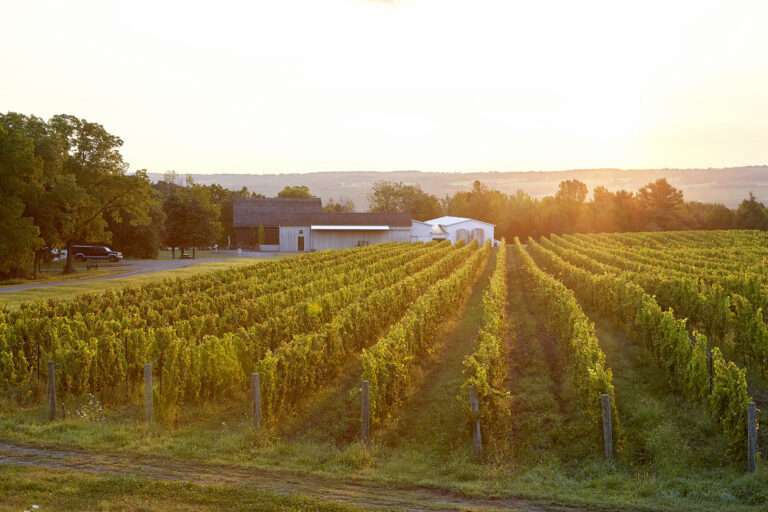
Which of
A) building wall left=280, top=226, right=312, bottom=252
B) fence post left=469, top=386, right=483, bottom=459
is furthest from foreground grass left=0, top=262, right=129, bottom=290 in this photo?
fence post left=469, top=386, right=483, bottom=459

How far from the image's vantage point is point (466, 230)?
265ft

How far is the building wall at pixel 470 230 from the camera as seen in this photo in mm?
80062

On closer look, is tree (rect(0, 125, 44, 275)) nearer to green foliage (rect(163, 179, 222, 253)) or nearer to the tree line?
green foliage (rect(163, 179, 222, 253))

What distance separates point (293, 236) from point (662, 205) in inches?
2232

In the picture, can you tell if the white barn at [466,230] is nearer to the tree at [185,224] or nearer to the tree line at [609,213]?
the tree line at [609,213]

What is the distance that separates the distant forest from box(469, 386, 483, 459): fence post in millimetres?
32065

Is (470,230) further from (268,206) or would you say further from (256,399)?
(256,399)

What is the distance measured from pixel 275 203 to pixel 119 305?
2725 inches

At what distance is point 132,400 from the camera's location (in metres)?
14.1

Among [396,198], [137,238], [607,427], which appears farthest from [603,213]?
[607,427]

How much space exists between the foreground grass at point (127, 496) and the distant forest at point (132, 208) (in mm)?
29606

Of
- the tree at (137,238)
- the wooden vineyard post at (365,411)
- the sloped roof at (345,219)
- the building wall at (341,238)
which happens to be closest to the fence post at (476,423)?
the wooden vineyard post at (365,411)

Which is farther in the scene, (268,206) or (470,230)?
(268,206)

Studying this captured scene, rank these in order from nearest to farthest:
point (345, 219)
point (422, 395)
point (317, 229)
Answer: point (422, 395)
point (317, 229)
point (345, 219)
